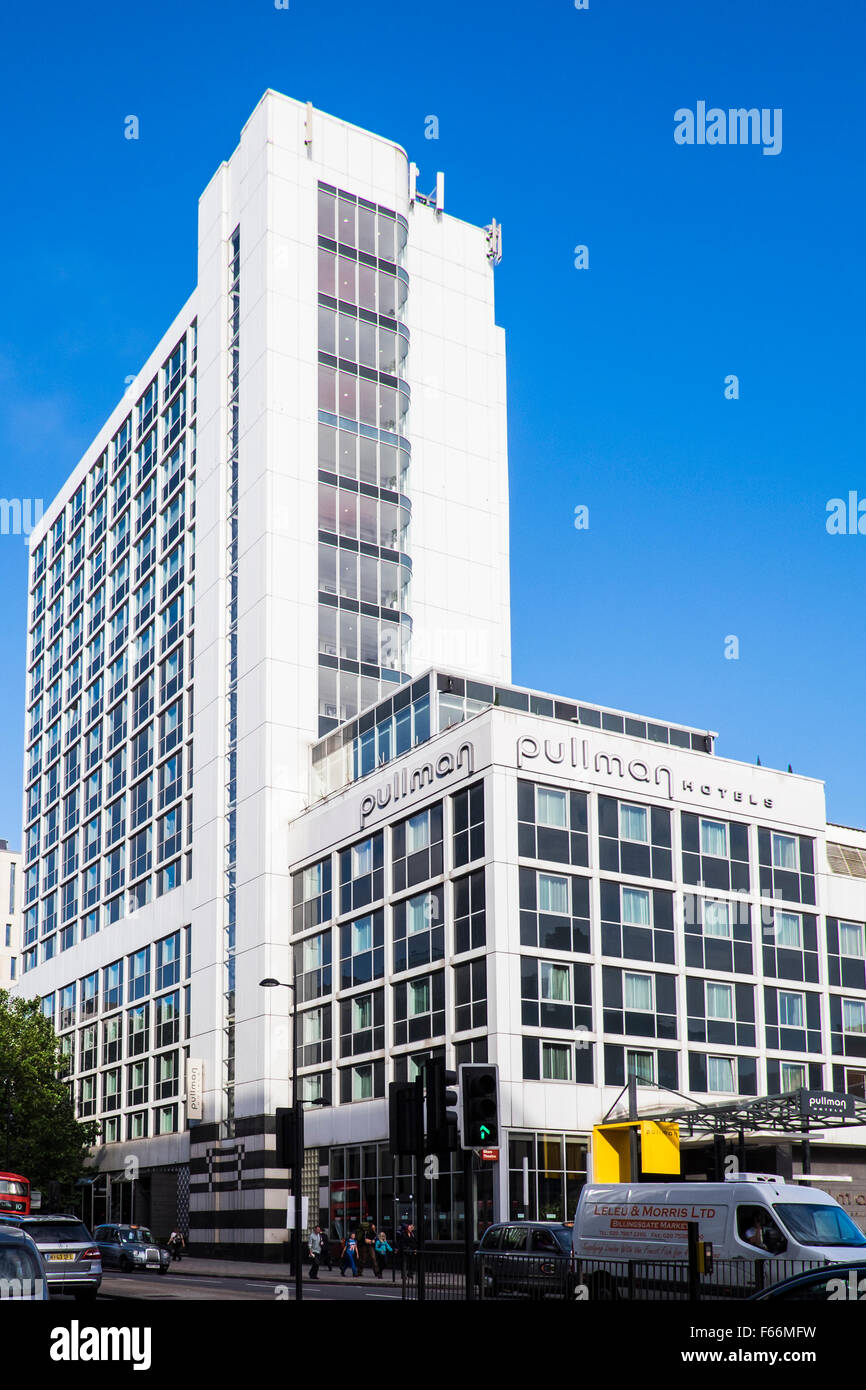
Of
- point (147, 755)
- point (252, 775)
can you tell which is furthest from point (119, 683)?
point (252, 775)

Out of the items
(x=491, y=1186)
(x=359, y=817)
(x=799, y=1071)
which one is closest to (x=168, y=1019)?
(x=359, y=817)

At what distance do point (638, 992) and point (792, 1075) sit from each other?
7907 mm

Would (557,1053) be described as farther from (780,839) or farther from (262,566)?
(262,566)

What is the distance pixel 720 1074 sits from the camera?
5606 centimetres

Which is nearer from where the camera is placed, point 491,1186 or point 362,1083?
point 491,1186

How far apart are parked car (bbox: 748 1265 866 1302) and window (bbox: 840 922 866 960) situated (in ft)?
162

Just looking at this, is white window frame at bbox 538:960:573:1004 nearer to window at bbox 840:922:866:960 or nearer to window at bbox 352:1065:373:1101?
window at bbox 352:1065:373:1101

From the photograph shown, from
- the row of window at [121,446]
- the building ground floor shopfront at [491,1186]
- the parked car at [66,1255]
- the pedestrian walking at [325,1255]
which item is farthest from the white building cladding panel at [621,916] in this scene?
the row of window at [121,446]

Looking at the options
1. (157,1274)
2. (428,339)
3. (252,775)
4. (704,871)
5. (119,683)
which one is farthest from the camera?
(119,683)

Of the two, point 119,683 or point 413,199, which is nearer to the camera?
point 413,199

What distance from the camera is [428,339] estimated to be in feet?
264

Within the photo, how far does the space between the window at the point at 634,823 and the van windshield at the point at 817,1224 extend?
29.7m
